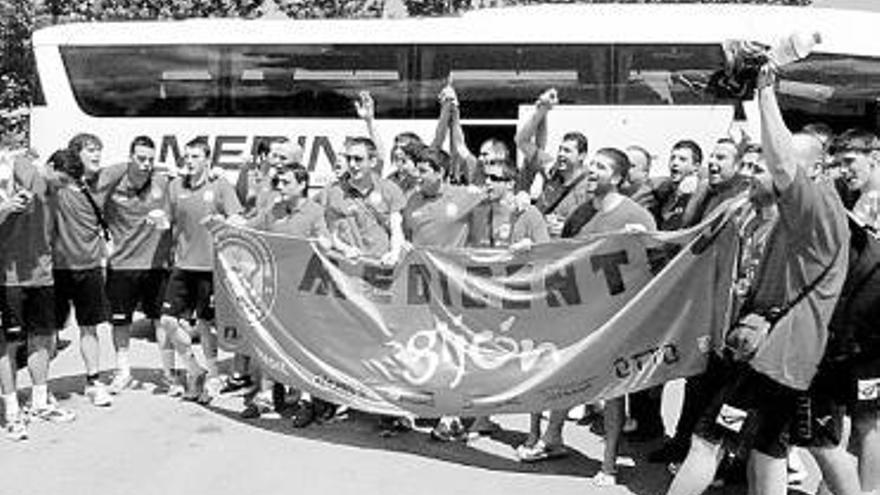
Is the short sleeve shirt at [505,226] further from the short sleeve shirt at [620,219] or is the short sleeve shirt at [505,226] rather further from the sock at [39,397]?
the sock at [39,397]

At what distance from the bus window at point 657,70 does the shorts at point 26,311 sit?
27.3ft

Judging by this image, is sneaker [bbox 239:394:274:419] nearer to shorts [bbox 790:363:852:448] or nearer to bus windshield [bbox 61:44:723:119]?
shorts [bbox 790:363:852:448]

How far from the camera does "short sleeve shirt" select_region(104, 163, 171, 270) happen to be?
27.6 feet

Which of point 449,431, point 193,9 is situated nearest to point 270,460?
point 449,431

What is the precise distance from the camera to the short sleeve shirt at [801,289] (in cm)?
450

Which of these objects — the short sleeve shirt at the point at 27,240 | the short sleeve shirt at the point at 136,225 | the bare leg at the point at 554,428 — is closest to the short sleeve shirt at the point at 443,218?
the bare leg at the point at 554,428

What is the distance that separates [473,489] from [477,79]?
866cm

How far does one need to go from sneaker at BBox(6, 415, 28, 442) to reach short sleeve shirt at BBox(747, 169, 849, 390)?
4.86 metres

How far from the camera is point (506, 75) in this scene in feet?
45.5

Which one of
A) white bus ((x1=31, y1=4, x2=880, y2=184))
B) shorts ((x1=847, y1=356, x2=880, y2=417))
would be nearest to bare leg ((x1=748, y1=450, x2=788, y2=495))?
shorts ((x1=847, y1=356, x2=880, y2=417))

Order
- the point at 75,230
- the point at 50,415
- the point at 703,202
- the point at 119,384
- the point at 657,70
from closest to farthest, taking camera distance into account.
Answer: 1. the point at 703,202
2. the point at 50,415
3. the point at 75,230
4. the point at 119,384
5. the point at 657,70

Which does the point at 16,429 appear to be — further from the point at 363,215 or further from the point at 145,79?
the point at 145,79

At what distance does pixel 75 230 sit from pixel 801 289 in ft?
17.6

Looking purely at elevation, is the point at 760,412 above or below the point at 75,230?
below
